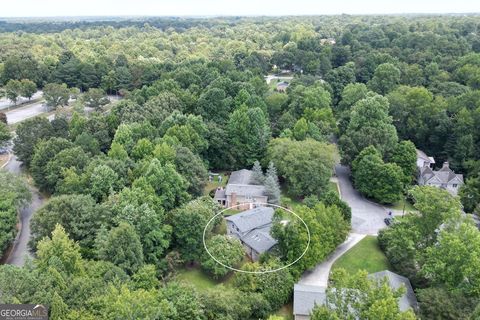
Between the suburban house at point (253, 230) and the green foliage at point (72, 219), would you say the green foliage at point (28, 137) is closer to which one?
the green foliage at point (72, 219)

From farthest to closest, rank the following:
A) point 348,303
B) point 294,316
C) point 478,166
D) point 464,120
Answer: point 464,120, point 478,166, point 294,316, point 348,303

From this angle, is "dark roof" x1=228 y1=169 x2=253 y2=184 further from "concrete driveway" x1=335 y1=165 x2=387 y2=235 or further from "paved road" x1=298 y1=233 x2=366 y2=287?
"paved road" x1=298 y1=233 x2=366 y2=287

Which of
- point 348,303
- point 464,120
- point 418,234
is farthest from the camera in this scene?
point 464,120

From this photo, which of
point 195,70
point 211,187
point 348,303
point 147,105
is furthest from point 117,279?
point 195,70

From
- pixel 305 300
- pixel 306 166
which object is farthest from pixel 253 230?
pixel 306 166

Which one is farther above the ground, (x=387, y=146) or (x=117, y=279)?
(x=117, y=279)

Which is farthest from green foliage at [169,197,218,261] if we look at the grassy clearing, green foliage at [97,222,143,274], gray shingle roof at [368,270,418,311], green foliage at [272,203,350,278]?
gray shingle roof at [368,270,418,311]

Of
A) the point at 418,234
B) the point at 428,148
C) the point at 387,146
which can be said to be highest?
the point at 418,234

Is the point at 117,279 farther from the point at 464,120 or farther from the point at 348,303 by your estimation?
the point at 464,120
